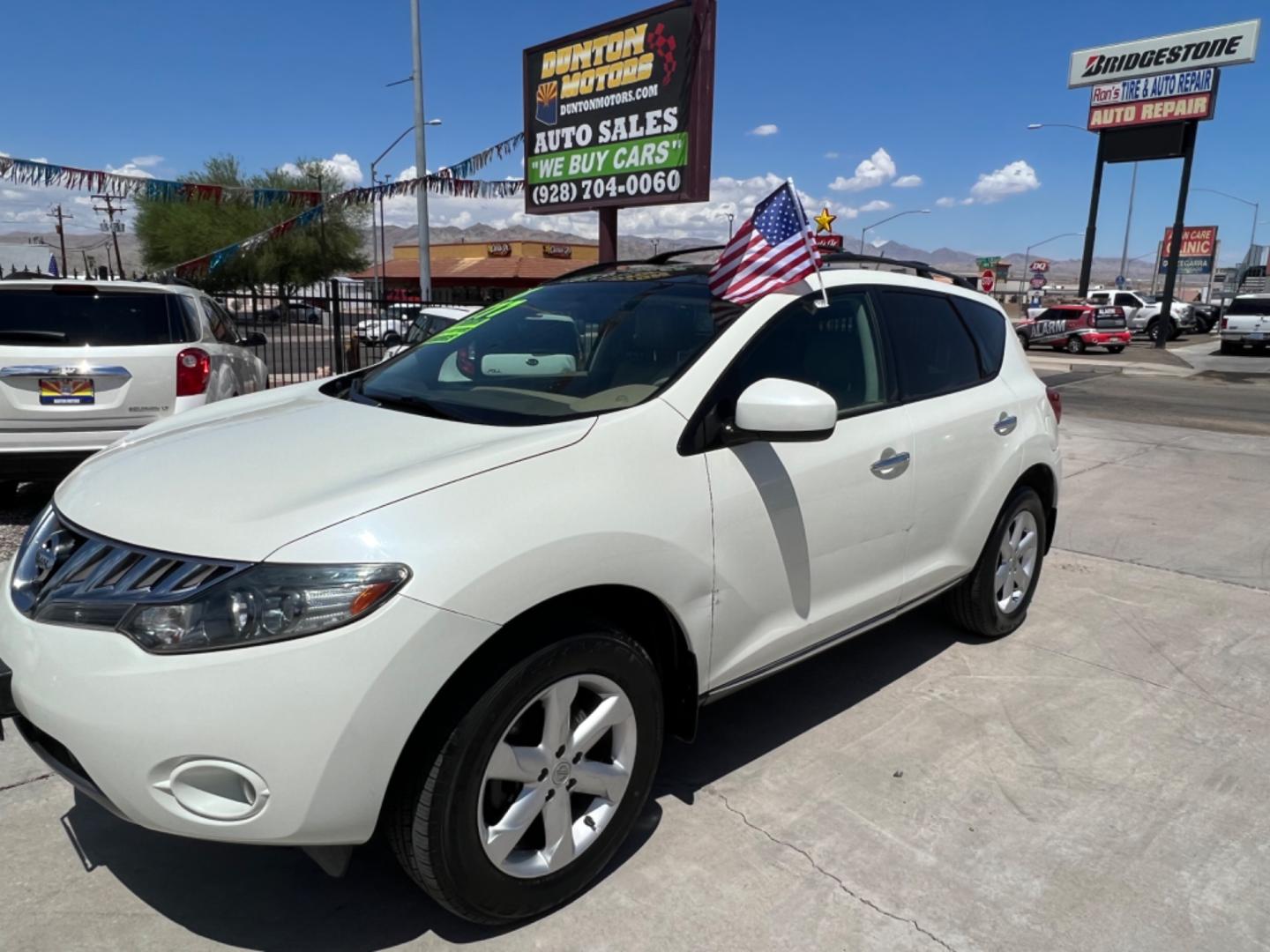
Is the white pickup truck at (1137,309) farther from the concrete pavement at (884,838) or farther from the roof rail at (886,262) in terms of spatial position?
the concrete pavement at (884,838)

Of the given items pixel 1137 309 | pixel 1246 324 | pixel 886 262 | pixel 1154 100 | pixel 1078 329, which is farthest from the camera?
pixel 1137 309

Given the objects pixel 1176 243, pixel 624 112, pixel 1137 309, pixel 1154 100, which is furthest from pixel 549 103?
pixel 1154 100

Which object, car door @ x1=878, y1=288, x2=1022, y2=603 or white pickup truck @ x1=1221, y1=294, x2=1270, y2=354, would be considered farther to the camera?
white pickup truck @ x1=1221, y1=294, x2=1270, y2=354

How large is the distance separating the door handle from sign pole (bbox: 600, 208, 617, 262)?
923cm

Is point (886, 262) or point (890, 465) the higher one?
point (886, 262)

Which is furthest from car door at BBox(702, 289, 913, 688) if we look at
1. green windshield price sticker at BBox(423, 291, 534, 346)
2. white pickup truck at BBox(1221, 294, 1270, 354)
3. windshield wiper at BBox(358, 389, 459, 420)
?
white pickup truck at BBox(1221, 294, 1270, 354)

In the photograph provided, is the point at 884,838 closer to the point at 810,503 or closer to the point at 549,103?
the point at 810,503

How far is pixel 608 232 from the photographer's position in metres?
12.5

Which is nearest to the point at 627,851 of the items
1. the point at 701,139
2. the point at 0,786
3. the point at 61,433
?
the point at 0,786

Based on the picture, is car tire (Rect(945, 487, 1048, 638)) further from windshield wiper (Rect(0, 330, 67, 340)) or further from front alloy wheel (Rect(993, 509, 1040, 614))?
windshield wiper (Rect(0, 330, 67, 340))

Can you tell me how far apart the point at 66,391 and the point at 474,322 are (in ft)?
11.2

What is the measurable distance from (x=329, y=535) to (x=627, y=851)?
136 cm

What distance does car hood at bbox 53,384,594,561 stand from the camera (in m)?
2.03

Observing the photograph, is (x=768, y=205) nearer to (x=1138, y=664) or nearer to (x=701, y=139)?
→ (x=1138, y=664)
